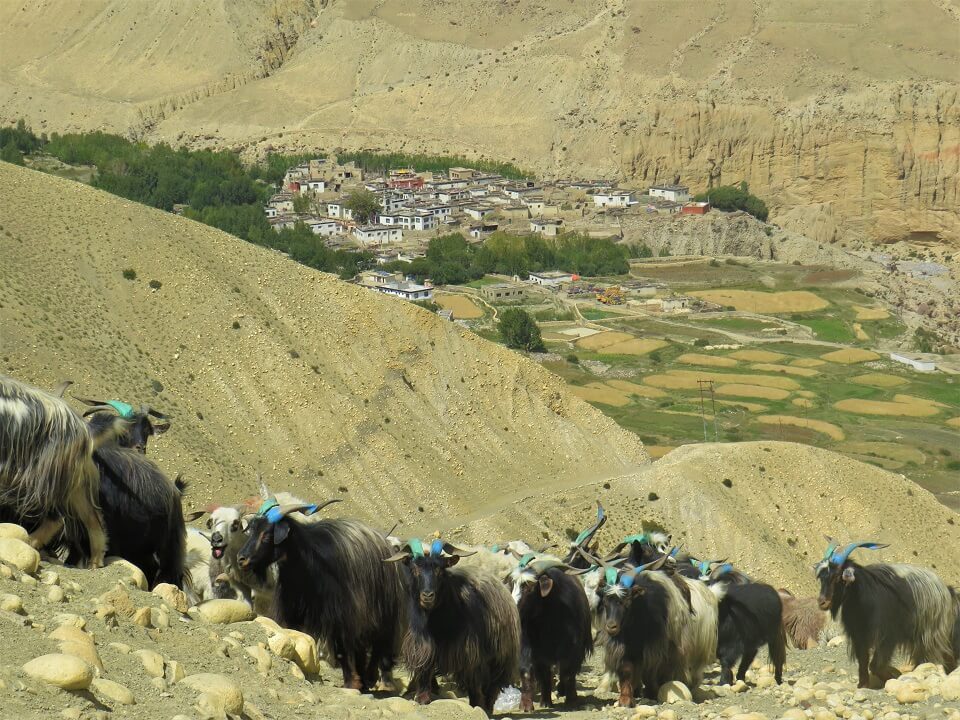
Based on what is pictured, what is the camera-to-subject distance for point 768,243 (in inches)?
6821

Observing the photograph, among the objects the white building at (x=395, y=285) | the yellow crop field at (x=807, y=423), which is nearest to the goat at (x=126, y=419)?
the yellow crop field at (x=807, y=423)

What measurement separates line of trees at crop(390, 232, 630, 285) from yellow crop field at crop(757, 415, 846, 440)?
5093 centimetres

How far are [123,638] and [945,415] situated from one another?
307 feet

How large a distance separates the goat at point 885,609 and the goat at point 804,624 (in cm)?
669

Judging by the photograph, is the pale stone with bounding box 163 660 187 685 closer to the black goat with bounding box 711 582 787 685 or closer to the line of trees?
the black goat with bounding box 711 582 787 685

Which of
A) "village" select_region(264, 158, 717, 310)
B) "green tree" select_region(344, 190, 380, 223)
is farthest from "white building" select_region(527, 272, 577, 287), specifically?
"green tree" select_region(344, 190, 380, 223)

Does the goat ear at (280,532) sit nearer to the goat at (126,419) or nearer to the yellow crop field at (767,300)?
the goat at (126,419)

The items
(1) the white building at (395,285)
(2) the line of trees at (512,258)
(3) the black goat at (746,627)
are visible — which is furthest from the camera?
(2) the line of trees at (512,258)

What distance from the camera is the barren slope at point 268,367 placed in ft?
154

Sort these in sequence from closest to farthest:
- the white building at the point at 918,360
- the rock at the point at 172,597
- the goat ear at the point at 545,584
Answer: the rock at the point at 172,597, the goat ear at the point at 545,584, the white building at the point at 918,360

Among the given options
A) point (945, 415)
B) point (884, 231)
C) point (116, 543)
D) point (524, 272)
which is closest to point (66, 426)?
point (116, 543)

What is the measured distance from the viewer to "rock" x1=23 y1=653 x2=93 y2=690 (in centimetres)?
1206

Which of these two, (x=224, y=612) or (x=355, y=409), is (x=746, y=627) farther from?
(x=355, y=409)

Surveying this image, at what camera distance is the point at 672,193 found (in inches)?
7441
